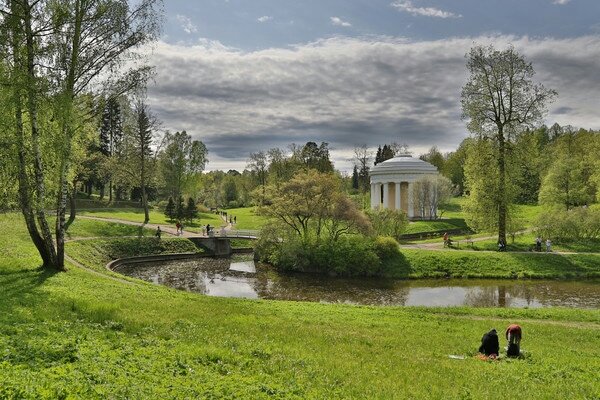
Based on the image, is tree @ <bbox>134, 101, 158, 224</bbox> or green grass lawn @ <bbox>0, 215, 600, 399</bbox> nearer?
green grass lawn @ <bbox>0, 215, 600, 399</bbox>

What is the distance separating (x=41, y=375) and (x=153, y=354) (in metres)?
2.28

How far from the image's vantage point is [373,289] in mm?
27594

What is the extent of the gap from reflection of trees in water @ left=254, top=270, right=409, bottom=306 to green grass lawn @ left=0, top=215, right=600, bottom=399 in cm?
879

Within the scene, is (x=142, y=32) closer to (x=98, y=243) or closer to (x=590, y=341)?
(x=590, y=341)

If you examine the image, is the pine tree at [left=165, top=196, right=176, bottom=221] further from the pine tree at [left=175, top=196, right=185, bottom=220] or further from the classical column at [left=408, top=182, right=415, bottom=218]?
the classical column at [left=408, top=182, right=415, bottom=218]

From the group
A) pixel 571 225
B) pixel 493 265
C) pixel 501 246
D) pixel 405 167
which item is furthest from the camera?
pixel 405 167

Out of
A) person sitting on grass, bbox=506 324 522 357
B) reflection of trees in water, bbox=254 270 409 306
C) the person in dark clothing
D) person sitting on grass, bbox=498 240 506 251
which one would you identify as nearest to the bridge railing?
reflection of trees in water, bbox=254 270 409 306

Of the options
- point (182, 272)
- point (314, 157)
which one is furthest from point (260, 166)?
point (182, 272)

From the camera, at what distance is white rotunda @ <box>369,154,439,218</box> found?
208ft

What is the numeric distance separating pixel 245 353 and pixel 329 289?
60.8ft

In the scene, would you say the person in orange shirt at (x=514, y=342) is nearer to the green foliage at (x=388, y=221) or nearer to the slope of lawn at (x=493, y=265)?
the slope of lawn at (x=493, y=265)

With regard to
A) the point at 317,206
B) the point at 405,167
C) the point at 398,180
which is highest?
the point at 405,167

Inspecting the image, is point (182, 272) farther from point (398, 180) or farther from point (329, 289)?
point (398, 180)

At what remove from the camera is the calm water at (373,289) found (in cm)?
2416
